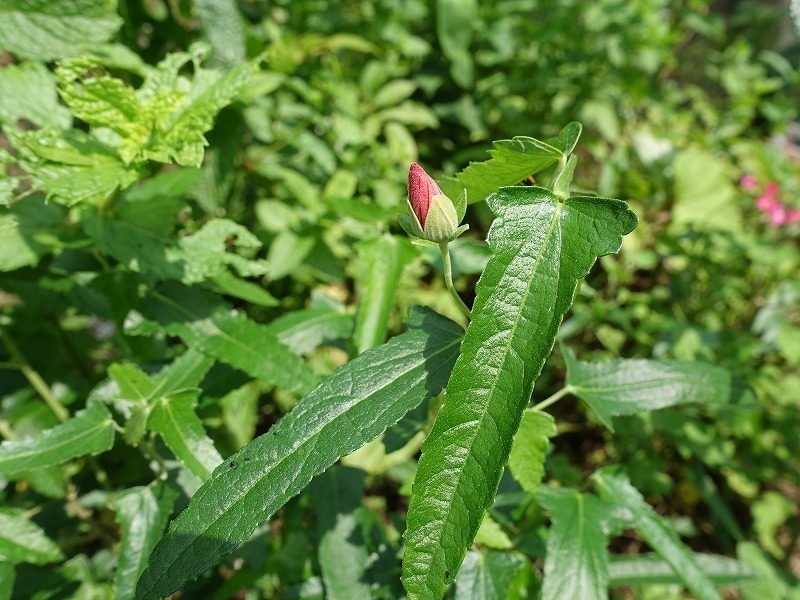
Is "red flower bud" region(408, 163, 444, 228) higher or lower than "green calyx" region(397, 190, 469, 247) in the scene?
higher

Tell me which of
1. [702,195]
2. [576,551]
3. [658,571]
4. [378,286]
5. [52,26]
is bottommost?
[658,571]

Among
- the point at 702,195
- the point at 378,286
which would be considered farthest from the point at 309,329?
the point at 702,195

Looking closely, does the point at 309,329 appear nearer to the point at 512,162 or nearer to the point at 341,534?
the point at 341,534

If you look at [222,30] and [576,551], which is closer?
[576,551]

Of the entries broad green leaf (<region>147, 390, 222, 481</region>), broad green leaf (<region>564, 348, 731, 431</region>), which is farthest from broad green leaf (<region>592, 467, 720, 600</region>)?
broad green leaf (<region>147, 390, 222, 481</region>)

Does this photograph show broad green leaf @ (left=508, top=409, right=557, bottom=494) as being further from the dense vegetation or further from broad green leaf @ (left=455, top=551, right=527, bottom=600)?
broad green leaf @ (left=455, top=551, right=527, bottom=600)
